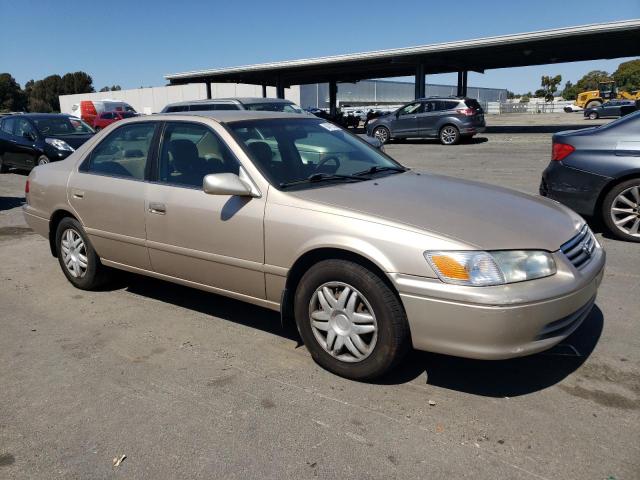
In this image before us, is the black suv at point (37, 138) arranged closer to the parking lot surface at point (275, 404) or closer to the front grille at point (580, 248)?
the parking lot surface at point (275, 404)

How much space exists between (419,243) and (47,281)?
160 inches

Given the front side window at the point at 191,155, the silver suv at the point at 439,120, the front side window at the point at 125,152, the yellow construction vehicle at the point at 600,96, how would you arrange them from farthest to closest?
the yellow construction vehicle at the point at 600,96
the silver suv at the point at 439,120
the front side window at the point at 125,152
the front side window at the point at 191,155

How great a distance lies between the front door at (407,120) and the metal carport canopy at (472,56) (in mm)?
5358

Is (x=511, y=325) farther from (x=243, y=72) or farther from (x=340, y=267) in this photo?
(x=243, y=72)

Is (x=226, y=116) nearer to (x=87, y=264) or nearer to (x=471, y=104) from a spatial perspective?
(x=87, y=264)

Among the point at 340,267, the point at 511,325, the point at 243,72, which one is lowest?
the point at 511,325

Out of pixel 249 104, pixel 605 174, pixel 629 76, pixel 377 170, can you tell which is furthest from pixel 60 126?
pixel 629 76

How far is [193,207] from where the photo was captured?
3838 millimetres

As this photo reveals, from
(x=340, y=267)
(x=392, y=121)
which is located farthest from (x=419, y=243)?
(x=392, y=121)

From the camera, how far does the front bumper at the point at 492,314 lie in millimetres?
2752

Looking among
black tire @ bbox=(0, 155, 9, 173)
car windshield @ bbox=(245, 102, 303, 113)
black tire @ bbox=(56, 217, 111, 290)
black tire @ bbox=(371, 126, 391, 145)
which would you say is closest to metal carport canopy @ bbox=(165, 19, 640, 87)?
black tire @ bbox=(371, 126, 391, 145)

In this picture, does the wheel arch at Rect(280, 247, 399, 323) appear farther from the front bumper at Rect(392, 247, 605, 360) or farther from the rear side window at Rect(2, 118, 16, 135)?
the rear side window at Rect(2, 118, 16, 135)

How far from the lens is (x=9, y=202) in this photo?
10008 millimetres

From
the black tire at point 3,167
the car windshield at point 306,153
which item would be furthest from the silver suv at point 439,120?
the car windshield at point 306,153
